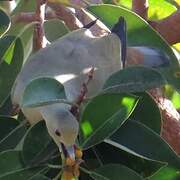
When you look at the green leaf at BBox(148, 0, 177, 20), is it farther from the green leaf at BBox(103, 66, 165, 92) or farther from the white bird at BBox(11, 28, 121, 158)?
the green leaf at BBox(103, 66, 165, 92)

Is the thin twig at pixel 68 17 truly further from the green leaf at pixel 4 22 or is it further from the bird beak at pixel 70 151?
the bird beak at pixel 70 151

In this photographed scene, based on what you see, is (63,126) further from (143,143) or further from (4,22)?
(4,22)

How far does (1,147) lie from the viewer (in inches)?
50.9

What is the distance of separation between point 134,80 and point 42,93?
0.53 feet

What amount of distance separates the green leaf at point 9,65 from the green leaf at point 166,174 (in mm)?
360

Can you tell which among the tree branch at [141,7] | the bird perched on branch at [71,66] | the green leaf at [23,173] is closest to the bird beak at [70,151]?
the bird perched on branch at [71,66]

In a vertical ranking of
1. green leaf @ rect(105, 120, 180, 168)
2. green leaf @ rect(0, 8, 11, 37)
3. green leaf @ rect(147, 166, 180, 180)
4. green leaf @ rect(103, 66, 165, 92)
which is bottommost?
green leaf @ rect(147, 166, 180, 180)

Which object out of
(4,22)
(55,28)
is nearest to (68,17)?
(55,28)

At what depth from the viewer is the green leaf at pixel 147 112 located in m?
1.27

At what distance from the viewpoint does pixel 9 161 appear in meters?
1.18

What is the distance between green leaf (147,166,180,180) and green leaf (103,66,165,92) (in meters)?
0.20

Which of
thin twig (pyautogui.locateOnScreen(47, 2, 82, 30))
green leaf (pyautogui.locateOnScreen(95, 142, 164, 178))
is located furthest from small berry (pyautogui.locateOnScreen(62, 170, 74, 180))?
thin twig (pyautogui.locateOnScreen(47, 2, 82, 30))

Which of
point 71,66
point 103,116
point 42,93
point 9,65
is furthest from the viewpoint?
point 9,65

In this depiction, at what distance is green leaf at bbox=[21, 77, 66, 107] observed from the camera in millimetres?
1023
